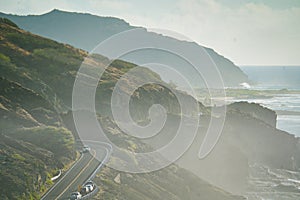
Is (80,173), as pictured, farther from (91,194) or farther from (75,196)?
(75,196)

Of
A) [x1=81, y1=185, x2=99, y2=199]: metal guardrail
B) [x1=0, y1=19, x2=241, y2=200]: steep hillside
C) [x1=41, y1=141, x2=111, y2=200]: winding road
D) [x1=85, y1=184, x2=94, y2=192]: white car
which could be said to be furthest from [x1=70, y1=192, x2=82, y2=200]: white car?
[x1=0, y1=19, x2=241, y2=200]: steep hillside

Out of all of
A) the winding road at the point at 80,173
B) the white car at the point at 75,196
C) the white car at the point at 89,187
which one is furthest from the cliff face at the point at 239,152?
the white car at the point at 75,196

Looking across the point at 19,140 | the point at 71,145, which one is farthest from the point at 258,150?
the point at 19,140

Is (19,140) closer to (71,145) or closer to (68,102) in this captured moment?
(71,145)

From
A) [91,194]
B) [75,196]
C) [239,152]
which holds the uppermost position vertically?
[75,196]

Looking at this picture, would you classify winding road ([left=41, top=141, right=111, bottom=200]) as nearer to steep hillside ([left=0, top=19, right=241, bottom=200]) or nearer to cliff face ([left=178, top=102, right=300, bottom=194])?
steep hillside ([left=0, top=19, right=241, bottom=200])

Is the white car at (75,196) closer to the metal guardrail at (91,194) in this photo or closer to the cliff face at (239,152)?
the metal guardrail at (91,194)

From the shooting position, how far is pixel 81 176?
42312 mm

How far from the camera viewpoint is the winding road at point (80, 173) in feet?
123

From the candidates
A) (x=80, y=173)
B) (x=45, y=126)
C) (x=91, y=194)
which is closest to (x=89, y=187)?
(x=91, y=194)

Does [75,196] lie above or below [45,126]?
below

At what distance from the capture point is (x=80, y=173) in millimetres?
43219

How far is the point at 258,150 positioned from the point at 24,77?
63030mm

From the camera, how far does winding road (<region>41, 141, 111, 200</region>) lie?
123ft
